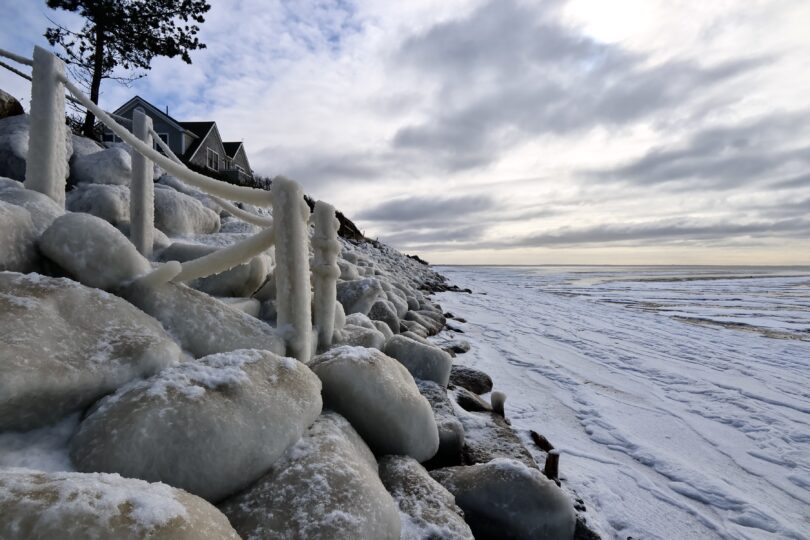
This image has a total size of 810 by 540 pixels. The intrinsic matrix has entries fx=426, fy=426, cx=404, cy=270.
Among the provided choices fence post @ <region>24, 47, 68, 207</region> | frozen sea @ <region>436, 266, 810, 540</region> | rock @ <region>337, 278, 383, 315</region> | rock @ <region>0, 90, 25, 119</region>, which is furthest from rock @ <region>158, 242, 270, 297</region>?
rock @ <region>0, 90, 25, 119</region>

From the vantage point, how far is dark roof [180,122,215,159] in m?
24.2

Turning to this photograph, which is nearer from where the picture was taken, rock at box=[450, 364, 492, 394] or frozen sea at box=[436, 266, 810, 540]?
frozen sea at box=[436, 266, 810, 540]

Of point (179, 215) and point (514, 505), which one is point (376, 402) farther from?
point (179, 215)

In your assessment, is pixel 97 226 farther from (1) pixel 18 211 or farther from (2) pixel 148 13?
(2) pixel 148 13

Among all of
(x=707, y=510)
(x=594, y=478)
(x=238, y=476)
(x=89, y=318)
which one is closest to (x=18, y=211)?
(x=89, y=318)

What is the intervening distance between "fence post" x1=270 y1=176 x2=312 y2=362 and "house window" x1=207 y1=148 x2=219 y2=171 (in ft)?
86.2

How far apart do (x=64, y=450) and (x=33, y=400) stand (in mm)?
183

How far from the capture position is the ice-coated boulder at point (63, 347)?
1312mm

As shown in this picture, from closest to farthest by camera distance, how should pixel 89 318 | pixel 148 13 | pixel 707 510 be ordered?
pixel 89 318 → pixel 707 510 → pixel 148 13

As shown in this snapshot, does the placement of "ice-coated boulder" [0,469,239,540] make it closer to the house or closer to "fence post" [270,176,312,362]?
"fence post" [270,176,312,362]

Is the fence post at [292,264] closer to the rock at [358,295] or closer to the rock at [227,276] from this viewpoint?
the rock at [227,276]

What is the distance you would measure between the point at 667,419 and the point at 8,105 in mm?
8626

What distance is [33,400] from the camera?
52.1 inches

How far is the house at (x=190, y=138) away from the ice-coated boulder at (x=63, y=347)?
20.3m
